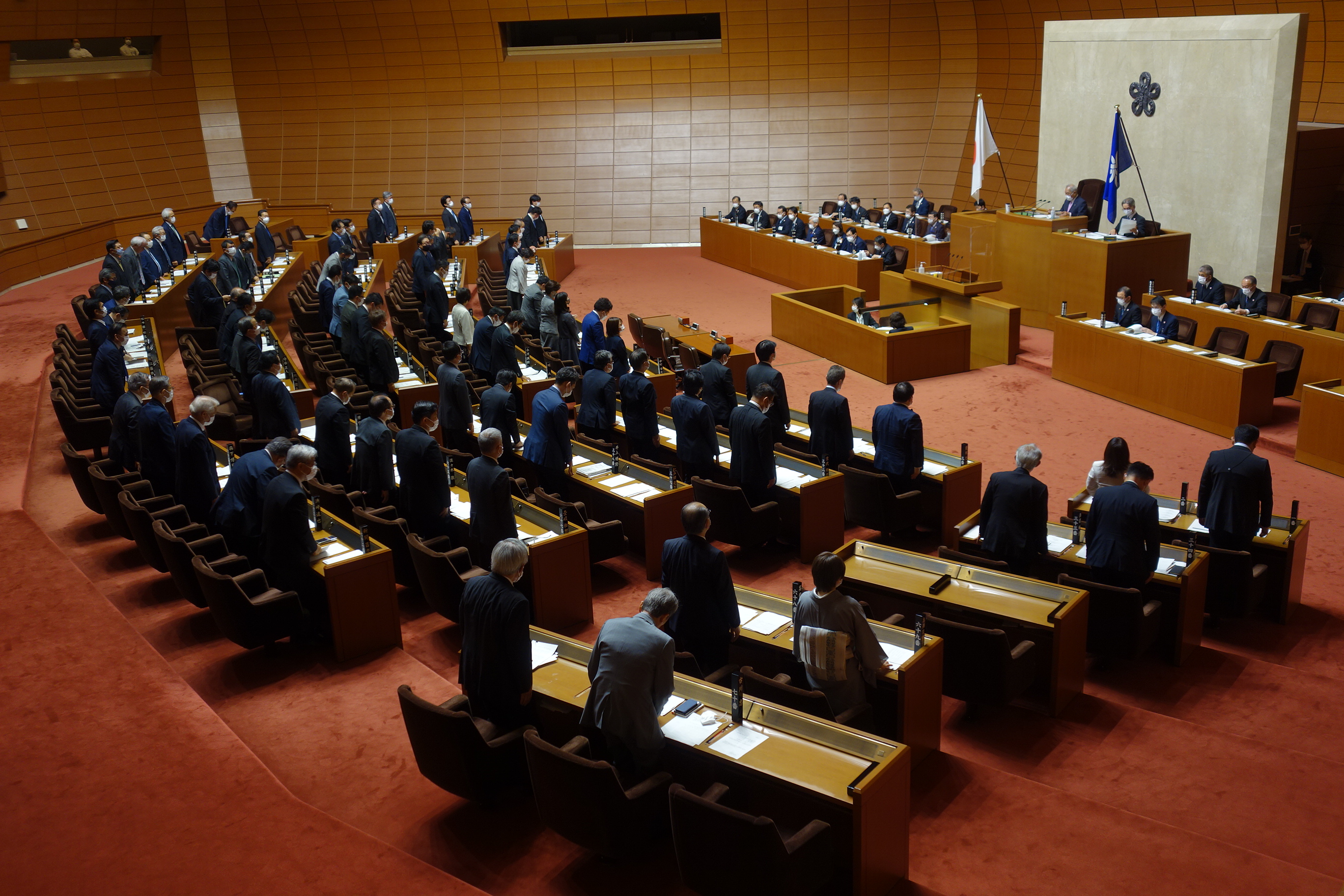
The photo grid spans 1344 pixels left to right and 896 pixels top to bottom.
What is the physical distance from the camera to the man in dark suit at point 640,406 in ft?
28.1

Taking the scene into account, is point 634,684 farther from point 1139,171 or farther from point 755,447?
point 1139,171

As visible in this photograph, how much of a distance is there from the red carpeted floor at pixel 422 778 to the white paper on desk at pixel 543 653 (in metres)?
0.66

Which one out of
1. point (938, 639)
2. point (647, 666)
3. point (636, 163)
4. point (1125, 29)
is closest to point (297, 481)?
point (647, 666)

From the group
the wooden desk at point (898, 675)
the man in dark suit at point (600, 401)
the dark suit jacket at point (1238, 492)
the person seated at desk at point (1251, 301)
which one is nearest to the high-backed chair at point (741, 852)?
the wooden desk at point (898, 675)

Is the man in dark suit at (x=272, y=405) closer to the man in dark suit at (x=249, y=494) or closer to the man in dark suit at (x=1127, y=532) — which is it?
the man in dark suit at (x=249, y=494)

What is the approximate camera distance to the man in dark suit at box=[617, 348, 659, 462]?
8.55 m

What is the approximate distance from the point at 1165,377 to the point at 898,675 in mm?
7678

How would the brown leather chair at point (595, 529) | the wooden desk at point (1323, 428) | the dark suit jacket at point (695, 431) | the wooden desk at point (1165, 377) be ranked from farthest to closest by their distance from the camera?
the wooden desk at point (1165, 377) → the wooden desk at point (1323, 428) → the dark suit jacket at point (695, 431) → the brown leather chair at point (595, 529)

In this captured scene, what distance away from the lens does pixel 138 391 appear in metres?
7.52

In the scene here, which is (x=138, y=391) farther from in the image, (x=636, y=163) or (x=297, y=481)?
(x=636, y=163)

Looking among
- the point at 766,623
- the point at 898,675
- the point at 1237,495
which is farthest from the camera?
the point at 1237,495

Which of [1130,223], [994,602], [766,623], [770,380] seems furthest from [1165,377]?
[766,623]

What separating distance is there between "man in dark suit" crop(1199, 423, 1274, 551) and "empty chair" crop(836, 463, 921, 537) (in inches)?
78.3

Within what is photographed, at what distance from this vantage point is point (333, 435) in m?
7.82
